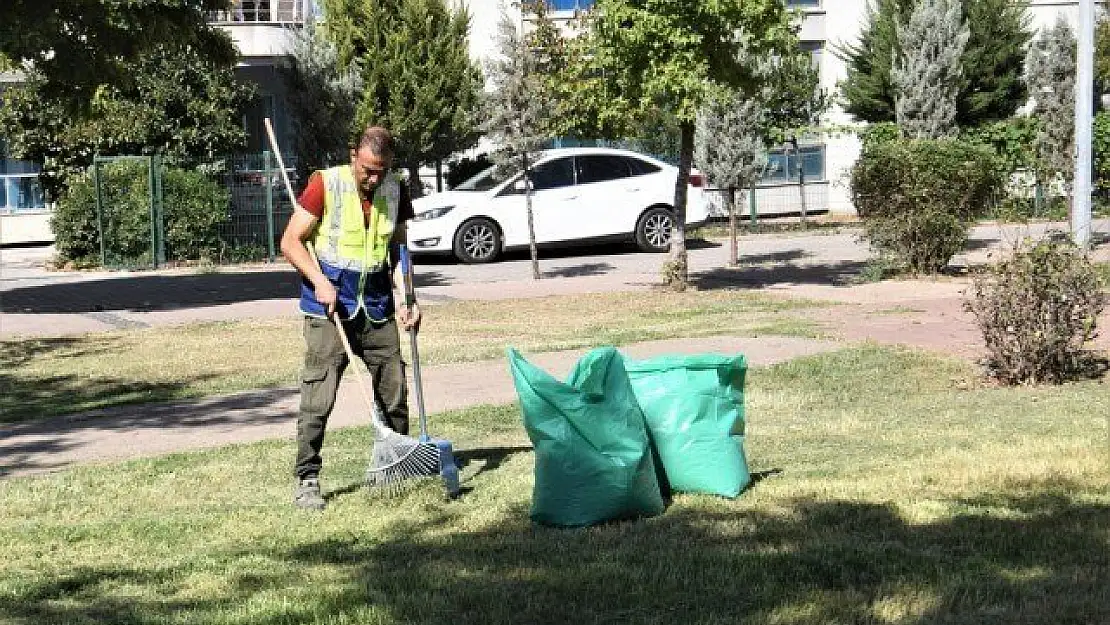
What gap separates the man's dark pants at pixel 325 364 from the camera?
289 inches

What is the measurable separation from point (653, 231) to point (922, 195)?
7.72 m

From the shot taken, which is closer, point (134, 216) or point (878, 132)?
point (134, 216)

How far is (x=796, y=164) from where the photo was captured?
33.8 metres

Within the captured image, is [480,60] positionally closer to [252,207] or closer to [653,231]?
[653,231]

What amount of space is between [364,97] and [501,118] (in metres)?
8.10

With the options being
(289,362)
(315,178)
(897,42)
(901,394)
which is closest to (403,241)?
(315,178)

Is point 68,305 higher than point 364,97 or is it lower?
lower

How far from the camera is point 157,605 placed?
548 cm

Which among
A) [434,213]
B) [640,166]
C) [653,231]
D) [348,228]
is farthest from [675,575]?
[640,166]

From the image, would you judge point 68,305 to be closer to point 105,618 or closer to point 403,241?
point 403,241

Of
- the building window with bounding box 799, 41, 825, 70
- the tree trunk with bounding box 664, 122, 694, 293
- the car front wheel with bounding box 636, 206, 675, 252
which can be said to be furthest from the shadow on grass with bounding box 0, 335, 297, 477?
the building window with bounding box 799, 41, 825, 70

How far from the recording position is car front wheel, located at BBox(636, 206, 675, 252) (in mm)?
25156

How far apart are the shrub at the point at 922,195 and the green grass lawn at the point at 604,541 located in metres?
9.19

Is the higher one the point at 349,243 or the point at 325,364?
the point at 349,243
